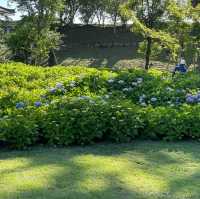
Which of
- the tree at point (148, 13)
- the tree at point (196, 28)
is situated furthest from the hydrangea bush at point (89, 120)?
the tree at point (148, 13)

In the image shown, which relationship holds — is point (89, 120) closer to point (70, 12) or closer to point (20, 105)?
point (20, 105)

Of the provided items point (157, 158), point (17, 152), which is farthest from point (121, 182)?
point (17, 152)

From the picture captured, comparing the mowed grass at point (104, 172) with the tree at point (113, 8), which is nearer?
the mowed grass at point (104, 172)

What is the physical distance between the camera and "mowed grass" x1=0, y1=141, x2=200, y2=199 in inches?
139

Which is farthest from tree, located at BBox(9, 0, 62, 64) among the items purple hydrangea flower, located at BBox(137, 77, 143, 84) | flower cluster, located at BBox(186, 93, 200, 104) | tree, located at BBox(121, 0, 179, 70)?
flower cluster, located at BBox(186, 93, 200, 104)

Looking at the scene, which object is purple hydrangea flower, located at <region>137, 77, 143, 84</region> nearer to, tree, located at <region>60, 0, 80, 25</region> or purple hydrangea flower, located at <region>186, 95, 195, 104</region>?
purple hydrangea flower, located at <region>186, 95, 195, 104</region>

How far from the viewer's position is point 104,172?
3.96 metres

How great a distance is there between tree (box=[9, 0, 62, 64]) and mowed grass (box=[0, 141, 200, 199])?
16.8 metres

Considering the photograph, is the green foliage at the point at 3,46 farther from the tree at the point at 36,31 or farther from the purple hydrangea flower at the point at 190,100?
the purple hydrangea flower at the point at 190,100

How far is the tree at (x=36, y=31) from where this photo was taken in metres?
21.2

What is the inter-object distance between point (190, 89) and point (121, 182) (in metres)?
3.69

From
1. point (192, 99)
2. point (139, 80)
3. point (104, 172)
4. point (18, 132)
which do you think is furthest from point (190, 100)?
point (104, 172)

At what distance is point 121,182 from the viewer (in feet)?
12.3

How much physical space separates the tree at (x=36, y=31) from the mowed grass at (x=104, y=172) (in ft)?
55.2
